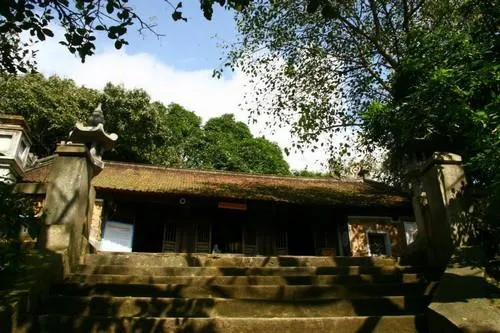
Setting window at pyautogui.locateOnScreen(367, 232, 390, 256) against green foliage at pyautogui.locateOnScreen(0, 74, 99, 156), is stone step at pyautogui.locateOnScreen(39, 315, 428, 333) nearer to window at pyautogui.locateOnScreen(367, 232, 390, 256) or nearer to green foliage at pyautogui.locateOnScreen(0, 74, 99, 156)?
window at pyautogui.locateOnScreen(367, 232, 390, 256)

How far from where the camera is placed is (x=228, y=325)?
4.14 metres

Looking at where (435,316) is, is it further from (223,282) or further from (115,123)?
(115,123)

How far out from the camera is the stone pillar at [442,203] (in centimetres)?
563

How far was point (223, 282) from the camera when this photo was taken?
5.30 meters

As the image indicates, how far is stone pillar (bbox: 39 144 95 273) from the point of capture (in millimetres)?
5453

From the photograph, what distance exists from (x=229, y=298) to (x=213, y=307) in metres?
0.32

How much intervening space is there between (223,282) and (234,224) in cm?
1152

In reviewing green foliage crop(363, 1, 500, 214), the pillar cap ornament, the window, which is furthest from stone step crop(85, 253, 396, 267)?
the window

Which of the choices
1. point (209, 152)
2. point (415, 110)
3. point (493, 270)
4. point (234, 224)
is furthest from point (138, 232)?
point (209, 152)

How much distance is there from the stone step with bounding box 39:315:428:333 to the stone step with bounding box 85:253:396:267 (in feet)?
6.30

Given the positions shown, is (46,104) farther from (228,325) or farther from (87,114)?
(228,325)

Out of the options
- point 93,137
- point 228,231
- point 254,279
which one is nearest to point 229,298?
point 254,279

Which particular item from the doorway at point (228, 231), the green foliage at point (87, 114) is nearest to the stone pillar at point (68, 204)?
the doorway at point (228, 231)

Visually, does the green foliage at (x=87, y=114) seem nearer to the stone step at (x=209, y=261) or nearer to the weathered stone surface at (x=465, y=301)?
the stone step at (x=209, y=261)
